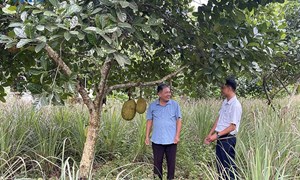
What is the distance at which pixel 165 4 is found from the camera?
321cm

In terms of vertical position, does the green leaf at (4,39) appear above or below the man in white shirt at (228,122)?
above

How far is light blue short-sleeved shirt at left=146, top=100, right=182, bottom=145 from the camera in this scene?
3.51 meters

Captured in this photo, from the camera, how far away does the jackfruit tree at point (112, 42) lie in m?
1.80

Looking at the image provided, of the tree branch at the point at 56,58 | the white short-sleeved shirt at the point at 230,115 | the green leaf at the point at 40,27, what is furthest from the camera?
the white short-sleeved shirt at the point at 230,115

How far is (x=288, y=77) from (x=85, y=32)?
18.2 ft

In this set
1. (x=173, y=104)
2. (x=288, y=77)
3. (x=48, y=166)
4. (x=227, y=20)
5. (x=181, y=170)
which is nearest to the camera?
(x=227, y=20)

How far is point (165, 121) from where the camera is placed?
3.52 meters

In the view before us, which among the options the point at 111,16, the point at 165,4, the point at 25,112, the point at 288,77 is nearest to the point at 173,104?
the point at 165,4

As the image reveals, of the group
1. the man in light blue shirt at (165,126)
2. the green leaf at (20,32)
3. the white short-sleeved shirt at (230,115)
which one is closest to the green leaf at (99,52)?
the green leaf at (20,32)

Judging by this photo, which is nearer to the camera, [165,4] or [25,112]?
[165,4]

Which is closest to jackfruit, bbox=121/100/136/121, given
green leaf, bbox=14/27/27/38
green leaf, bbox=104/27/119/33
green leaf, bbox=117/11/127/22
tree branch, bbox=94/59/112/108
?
tree branch, bbox=94/59/112/108

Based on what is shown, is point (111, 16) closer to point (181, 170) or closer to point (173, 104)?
point (173, 104)

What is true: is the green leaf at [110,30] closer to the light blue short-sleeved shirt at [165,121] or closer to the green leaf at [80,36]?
the green leaf at [80,36]

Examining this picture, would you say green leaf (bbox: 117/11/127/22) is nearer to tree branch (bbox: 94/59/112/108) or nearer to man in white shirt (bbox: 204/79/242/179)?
tree branch (bbox: 94/59/112/108)
